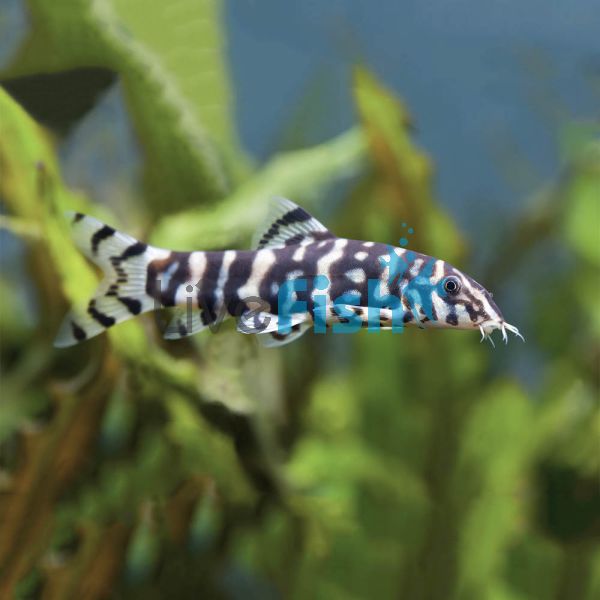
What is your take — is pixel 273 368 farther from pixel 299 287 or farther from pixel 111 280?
pixel 299 287

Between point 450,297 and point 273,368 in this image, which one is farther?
point 273,368

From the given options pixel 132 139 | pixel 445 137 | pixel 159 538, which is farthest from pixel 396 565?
pixel 445 137

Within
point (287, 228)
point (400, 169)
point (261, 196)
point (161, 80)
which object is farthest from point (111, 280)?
point (400, 169)

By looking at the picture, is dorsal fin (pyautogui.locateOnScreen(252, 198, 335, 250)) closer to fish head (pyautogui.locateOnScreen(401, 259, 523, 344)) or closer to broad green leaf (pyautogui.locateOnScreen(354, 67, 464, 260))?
fish head (pyautogui.locateOnScreen(401, 259, 523, 344))

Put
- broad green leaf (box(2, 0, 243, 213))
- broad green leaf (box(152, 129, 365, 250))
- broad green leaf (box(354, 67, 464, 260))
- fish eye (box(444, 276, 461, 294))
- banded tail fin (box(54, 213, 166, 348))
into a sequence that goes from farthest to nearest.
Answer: broad green leaf (box(354, 67, 464, 260)), broad green leaf (box(2, 0, 243, 213)), broad green leaf (box(152, 129, 365, 250)), banded tail fin (box(54, 213, 166, 348)), fish eye (box(444, 276, 461, 294))

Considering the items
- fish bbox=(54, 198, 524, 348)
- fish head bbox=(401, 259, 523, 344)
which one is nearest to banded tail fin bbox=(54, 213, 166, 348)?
fish bbox=(54, 198, 524, 348)

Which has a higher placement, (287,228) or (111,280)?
(287,228)
